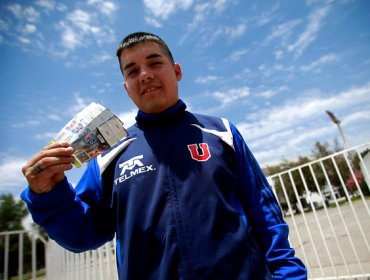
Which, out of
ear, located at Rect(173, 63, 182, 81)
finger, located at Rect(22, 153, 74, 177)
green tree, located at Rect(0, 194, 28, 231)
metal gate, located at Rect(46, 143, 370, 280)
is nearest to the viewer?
finger, located at Rect(22, 153, 74, 177)

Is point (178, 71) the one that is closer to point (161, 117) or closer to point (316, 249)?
point (161, 117)

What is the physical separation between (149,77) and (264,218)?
1085 mm

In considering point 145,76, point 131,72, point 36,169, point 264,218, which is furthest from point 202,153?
point 36,169

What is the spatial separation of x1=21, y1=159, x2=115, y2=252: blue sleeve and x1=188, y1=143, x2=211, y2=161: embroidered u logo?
604 mm

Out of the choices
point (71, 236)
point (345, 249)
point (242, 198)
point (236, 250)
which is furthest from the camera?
point (345, 249)

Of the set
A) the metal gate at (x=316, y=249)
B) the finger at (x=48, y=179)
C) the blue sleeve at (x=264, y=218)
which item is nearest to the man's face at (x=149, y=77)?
the blue sleeve at (x=264, y=218)

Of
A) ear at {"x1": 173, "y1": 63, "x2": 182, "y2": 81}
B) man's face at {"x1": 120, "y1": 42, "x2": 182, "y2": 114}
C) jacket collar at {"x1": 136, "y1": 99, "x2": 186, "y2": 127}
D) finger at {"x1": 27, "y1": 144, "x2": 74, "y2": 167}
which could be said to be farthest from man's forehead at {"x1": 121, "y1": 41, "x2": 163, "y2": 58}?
finger at {"x1": 27, "y1": 144, "x2": 74, "y2": 167}

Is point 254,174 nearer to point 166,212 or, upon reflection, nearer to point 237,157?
point 237,157

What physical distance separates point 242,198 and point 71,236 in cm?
98

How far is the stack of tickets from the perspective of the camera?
1271mm

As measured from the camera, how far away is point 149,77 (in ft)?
5.02

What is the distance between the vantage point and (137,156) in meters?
1.47

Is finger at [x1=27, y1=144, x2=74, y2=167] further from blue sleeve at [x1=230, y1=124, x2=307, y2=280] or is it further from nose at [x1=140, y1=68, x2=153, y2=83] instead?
blue sleeve at [x1=230, y1=124, x2=307, y2=280]

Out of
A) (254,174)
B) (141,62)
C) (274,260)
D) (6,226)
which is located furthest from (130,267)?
(6,226)
